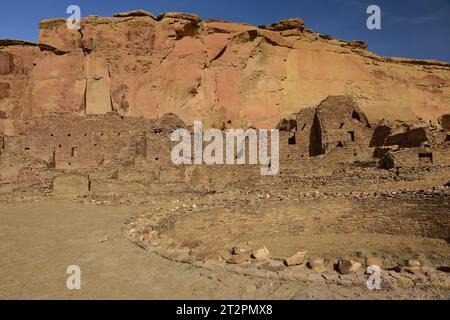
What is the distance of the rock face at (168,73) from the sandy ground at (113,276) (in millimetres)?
24823

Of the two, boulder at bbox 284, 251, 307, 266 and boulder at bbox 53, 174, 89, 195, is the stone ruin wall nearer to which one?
boulder at bbox 53, 174, 89, 195

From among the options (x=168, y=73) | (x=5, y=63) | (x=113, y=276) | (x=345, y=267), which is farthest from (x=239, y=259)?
(x=5, y=63)

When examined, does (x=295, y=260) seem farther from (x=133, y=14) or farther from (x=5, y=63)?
(x=5, y=63)

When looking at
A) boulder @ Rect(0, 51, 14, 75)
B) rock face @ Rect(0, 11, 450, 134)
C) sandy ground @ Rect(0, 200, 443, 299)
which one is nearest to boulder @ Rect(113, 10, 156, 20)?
rock face @ Rect(0, 11, 450, 134)

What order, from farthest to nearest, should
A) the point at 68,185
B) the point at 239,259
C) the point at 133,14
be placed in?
the point at 133,14, the point at 68,185, the point at 239,259

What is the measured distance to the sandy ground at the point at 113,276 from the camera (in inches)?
187

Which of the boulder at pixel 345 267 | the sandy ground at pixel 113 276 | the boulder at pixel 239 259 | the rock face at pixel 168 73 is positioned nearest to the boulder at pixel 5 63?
the rock face at pixel 168 73

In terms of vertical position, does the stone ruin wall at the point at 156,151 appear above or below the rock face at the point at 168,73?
below

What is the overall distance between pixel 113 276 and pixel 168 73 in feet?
95.6

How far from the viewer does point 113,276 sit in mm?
5484

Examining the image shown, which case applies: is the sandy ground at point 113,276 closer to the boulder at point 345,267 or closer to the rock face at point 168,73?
the boulder at point 345,267

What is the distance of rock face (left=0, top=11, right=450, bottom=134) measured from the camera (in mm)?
32000

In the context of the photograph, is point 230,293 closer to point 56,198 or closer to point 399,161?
point 399,161

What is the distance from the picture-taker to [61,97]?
31844 millimetres
